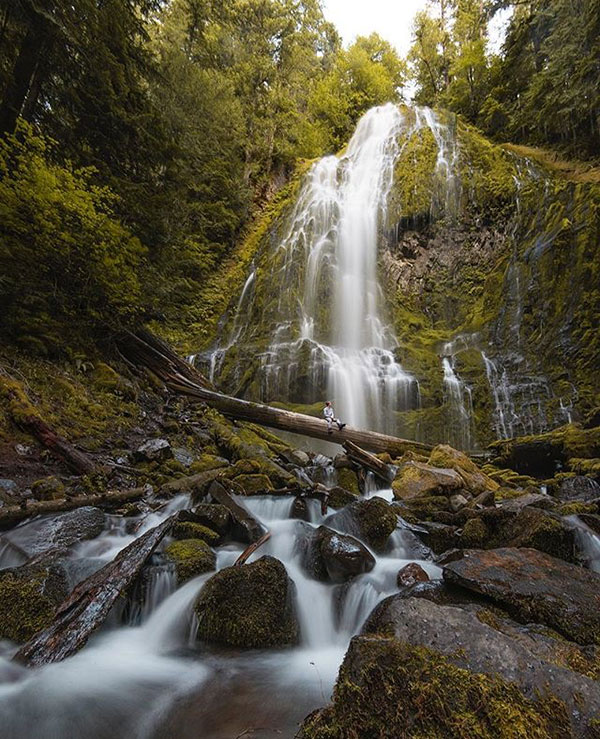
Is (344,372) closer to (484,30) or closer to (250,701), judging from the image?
(250,701)

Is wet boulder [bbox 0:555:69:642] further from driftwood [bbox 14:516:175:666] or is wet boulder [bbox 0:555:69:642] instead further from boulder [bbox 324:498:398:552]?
boulder [bbox 324:498:398:552]

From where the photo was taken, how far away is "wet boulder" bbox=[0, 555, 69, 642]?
2.58 m

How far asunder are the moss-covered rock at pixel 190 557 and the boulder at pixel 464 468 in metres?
4.32

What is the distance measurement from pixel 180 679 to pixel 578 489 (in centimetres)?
676

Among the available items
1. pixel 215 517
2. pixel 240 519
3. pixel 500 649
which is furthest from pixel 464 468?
pixel 500 649

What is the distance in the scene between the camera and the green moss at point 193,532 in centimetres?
391

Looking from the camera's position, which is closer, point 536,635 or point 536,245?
point 536,635

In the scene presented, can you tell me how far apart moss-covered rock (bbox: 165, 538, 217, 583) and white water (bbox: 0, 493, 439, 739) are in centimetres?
9

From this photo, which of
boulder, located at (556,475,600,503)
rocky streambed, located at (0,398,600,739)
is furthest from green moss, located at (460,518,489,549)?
boulder, located at (556,475,600,503)

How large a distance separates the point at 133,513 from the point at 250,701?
113 inches

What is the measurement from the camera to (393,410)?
12.6 metres

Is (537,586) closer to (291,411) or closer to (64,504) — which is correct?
(64,504)

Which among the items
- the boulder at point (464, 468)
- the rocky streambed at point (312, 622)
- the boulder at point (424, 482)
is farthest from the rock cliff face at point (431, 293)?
the rocky streambed at point (312, 622)

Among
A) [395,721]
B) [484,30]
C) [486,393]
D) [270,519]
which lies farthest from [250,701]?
[484,30]
